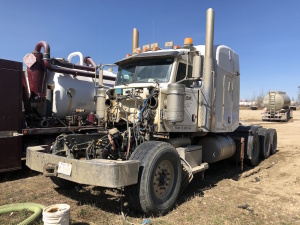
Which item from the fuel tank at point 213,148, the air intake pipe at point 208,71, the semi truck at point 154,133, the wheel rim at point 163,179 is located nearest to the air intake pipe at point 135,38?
the semi truck at point 154,133

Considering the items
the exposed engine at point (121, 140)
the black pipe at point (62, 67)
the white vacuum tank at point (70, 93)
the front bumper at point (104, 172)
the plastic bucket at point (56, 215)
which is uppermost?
Answer: the black pipe at point (62, 67)

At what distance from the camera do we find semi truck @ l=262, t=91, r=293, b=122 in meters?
28.1

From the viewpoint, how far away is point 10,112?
6.57 meters

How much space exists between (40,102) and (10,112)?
1.44 m

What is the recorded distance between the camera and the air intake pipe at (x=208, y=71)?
5891 millimetres

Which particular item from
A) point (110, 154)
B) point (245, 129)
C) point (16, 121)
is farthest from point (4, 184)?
point (245, 129)

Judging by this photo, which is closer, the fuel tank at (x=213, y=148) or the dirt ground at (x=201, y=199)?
the dirt ground at (x=201, y=199)

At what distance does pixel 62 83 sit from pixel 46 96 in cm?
64

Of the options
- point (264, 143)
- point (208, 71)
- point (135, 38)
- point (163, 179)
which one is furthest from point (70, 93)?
point (264, 143)

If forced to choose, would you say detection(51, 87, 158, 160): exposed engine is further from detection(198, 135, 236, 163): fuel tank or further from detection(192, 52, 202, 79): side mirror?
detection(198, 135, 236, 163): fuel tank

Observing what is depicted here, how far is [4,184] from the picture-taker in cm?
617

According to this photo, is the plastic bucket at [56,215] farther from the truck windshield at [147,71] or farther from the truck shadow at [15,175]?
the truck shadow at [15,175]

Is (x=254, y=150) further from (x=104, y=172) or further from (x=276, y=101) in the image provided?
(x=276, y=101)

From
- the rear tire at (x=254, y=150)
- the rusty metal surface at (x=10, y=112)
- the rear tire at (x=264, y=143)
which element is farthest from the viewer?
the rear tire at (x=264, y=143)
